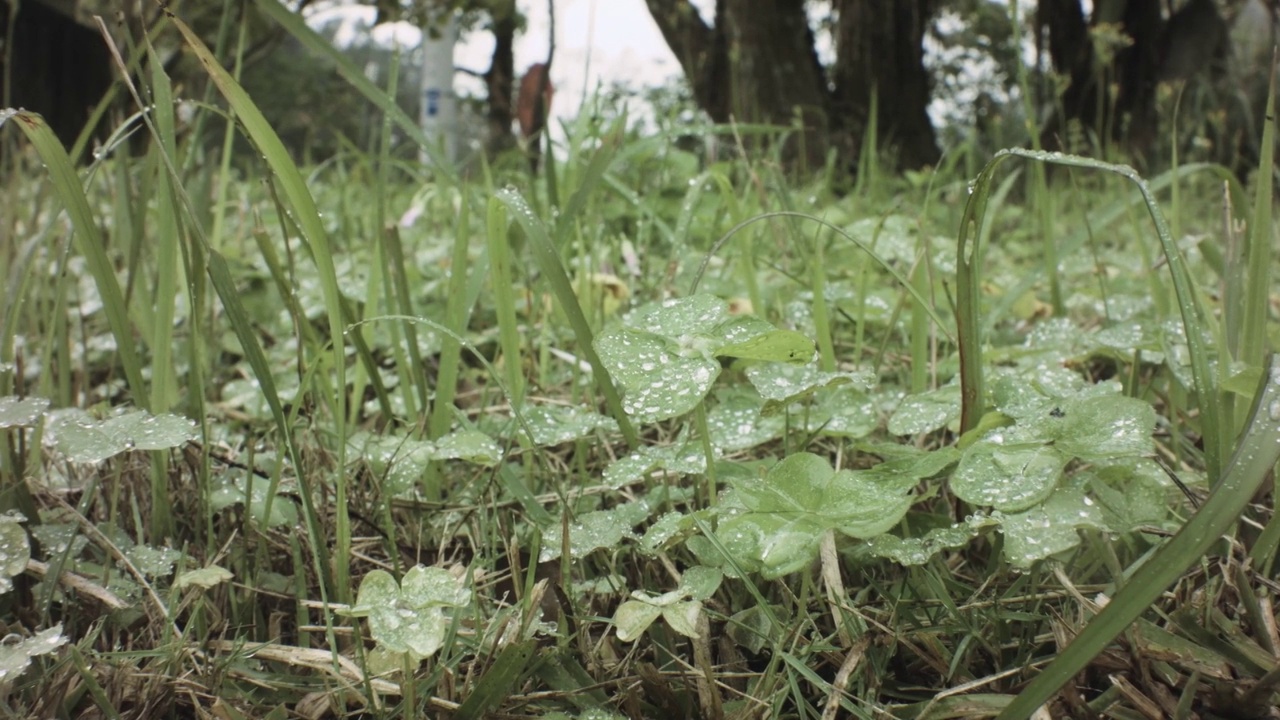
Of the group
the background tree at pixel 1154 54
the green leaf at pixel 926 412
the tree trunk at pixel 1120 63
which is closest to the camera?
the green leaf at pixel 926 412

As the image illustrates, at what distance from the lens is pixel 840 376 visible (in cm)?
81

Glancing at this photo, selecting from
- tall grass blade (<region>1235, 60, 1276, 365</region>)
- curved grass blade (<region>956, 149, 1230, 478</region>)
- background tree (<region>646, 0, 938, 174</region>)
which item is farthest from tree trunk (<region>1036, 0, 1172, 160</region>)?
curved grass blade (<region>956, 149, 1230, 478</region>)

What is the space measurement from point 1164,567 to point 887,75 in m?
6.18

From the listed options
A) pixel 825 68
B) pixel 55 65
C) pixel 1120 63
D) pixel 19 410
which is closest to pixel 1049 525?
pixel 19 410

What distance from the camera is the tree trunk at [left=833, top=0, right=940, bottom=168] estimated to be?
5.88 metres

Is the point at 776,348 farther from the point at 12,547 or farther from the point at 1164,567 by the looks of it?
the point at 12,547

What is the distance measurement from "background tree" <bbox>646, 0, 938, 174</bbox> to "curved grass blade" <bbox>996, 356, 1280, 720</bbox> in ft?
16.1

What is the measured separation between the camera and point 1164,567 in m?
0.52

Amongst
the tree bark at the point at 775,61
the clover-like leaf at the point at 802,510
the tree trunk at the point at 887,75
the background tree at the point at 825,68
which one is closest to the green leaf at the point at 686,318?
the clover-like leaf at the point at 802,510

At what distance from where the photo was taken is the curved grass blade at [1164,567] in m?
0.51

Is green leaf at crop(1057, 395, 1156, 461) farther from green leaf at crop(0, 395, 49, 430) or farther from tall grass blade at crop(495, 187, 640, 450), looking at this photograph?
green leaf at crop(0, 395, 49, 430)

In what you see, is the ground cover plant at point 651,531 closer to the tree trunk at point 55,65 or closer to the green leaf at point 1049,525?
the green leaf at point 1049,525

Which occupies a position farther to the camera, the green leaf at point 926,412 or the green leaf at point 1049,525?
the green leaf at point 926,412

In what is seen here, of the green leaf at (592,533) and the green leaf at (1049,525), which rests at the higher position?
the green leaf at (1049,525)
